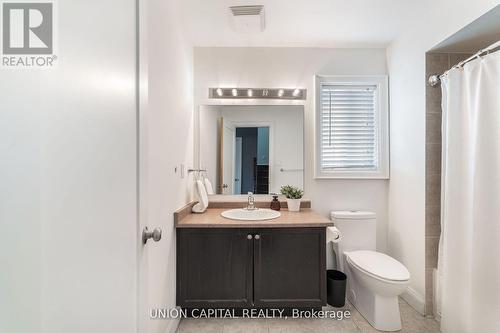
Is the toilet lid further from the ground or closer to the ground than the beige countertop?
closer to the ground

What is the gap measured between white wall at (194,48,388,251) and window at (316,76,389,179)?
0.38 feet

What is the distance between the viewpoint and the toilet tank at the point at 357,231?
2.32 meters

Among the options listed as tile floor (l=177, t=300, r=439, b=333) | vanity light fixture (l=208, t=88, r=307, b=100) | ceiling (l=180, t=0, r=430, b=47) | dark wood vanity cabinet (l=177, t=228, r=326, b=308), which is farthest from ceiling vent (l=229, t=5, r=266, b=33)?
tile floor (l=177, t=300, r=439, b=333)

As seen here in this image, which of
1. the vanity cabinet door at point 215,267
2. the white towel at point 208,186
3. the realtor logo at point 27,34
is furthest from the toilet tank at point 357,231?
the realtor logo at point 27,34

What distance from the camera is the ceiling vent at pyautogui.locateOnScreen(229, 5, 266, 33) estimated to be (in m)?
1.88

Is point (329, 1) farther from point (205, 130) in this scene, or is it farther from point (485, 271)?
point (485, 271)

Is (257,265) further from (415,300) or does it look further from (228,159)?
(415,300)

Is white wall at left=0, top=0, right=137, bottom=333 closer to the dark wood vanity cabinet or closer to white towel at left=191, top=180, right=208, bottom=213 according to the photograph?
the dark wood vanity cabinet

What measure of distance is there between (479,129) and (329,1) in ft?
4.45

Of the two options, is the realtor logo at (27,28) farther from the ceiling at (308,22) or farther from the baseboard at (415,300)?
the baseboard at (415,300)

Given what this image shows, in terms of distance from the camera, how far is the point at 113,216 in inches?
28.0

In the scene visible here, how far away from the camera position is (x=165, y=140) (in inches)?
65.0

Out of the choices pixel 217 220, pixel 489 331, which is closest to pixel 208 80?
pixel 217 220

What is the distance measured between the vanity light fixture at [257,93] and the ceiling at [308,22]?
44 cm
